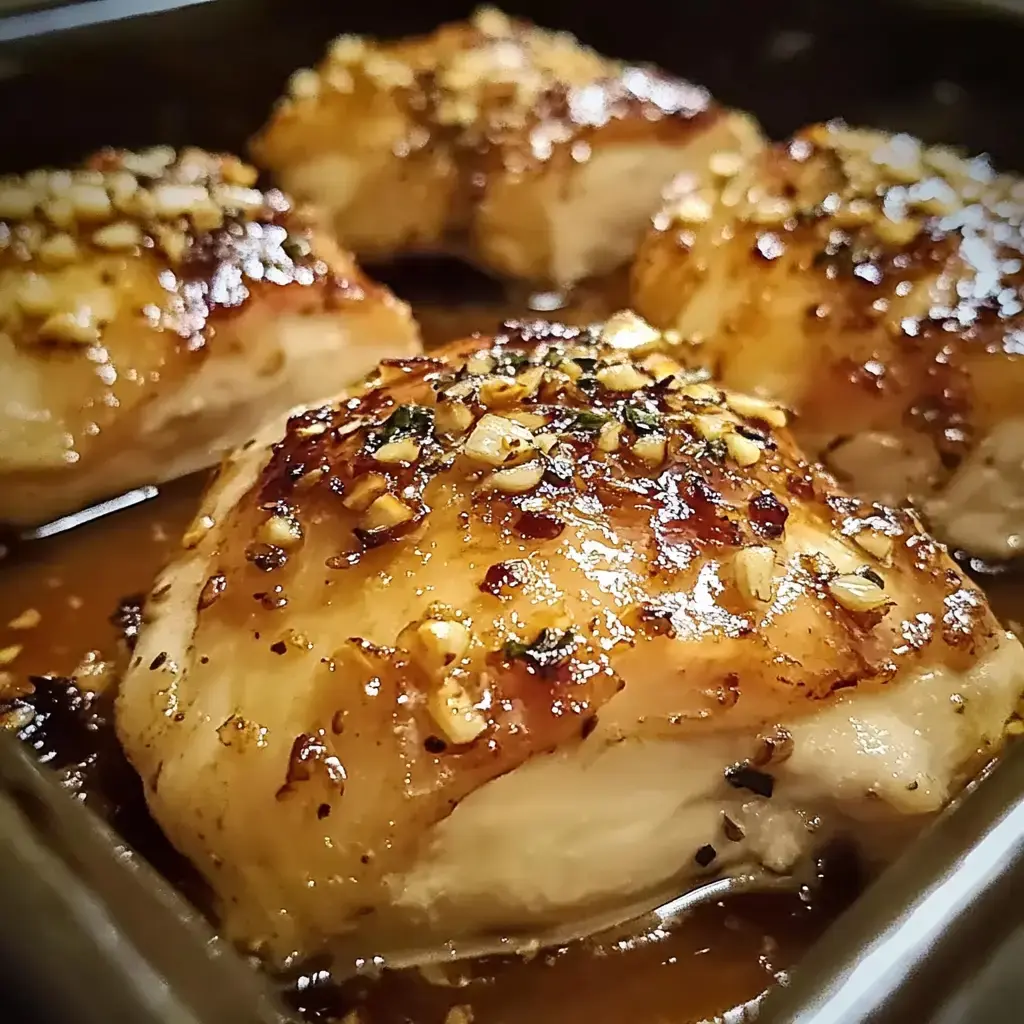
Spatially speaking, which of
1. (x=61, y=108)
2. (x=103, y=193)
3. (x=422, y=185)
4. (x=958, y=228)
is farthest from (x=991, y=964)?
(x=61, y=108)

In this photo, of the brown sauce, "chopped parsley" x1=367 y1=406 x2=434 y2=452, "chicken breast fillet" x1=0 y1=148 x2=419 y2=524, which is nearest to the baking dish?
"chicken breast fillet" x1=0 y1=148 x2=419 y2=524

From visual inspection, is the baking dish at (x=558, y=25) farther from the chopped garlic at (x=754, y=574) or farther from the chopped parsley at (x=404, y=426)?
the chopped garlic at (x=754, y=574)

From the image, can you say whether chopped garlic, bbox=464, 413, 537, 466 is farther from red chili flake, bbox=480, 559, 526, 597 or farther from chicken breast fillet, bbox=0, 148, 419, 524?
chicken breast fillet, bbox=0, 148, 419, 524

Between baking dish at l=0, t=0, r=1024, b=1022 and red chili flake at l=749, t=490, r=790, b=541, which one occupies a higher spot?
baking dish at l=0, t=0, r=1024, b=1022

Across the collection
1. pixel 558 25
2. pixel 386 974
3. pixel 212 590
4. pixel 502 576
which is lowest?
pixel 386 974

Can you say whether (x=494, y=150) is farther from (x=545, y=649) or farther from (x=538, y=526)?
(x=545, y=649)

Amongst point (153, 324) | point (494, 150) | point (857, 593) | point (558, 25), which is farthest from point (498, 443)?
point (558, 25)
